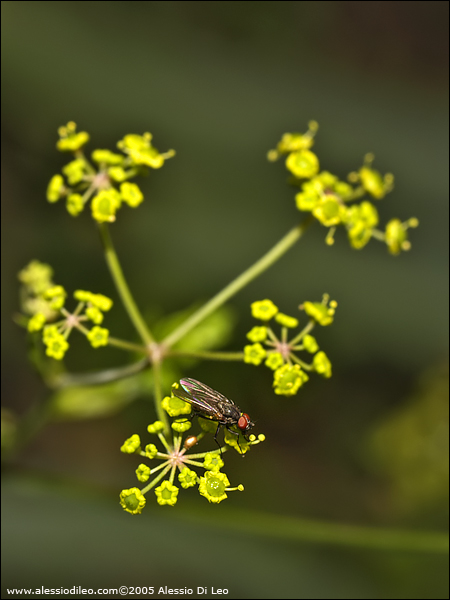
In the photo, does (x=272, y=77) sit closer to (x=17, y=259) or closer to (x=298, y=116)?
(x=298, y=116)

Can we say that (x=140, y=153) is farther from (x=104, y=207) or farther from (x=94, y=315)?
(x=94, y=315)

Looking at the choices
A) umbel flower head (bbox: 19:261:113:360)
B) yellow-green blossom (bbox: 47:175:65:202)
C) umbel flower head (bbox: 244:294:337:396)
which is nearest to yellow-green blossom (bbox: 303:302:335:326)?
umbel flower head (bbox: 244:294:337:396)

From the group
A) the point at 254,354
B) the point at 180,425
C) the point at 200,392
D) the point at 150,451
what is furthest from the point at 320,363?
the point at 150,451

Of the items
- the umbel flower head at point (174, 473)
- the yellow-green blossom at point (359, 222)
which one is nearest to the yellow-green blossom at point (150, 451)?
the umbel flower head at point (174, 473)

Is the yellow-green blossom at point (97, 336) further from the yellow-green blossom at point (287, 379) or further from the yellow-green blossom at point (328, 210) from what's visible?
the yellow-green blossom at point (328, 210)

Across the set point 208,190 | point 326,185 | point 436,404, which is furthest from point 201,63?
point 436,404

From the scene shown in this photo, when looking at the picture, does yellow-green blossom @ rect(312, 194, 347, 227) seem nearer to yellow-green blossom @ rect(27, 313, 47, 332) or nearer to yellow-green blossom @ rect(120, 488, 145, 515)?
yellow-green blossom @ rect(27, 313, 47, 332)
